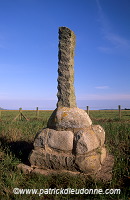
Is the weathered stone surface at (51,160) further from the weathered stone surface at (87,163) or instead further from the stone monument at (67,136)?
the weathered stone surface at (87,163)

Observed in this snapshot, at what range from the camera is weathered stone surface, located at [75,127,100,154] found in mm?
4086

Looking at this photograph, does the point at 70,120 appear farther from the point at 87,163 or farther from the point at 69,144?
the point at 87,163

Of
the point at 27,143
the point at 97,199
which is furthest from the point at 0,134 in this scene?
the point at 97,199

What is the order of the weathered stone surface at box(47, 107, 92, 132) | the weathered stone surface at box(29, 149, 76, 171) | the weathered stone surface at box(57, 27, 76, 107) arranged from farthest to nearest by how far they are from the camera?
the weathered stone surface at box(57, 27, 76, 107), the weathered stone surface at box(47, 107, 92, 132), the weathered stone surface at box(29, 149, 76, 171)

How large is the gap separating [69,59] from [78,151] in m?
2.33

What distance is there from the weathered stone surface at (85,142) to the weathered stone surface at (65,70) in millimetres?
890

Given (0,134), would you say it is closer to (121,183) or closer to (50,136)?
(50,136)

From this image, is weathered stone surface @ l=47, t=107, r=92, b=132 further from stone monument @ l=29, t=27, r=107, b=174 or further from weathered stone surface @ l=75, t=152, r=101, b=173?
weathered stone surface @ l=75, t=152, r=101, b=173

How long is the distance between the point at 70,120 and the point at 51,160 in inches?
40.1

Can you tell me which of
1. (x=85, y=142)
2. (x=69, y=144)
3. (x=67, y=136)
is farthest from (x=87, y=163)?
(x=67, y=136)

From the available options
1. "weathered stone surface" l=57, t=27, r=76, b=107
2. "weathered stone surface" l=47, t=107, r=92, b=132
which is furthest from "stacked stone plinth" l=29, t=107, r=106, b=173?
"weathered stone surface" l=57, t=27, r=76, b=107

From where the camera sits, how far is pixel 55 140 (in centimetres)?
433

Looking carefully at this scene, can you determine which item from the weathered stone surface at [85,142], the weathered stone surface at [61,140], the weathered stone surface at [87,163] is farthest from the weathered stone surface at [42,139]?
the weathered stone surface at [87,163]

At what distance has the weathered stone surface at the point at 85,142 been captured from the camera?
409 centimetres
